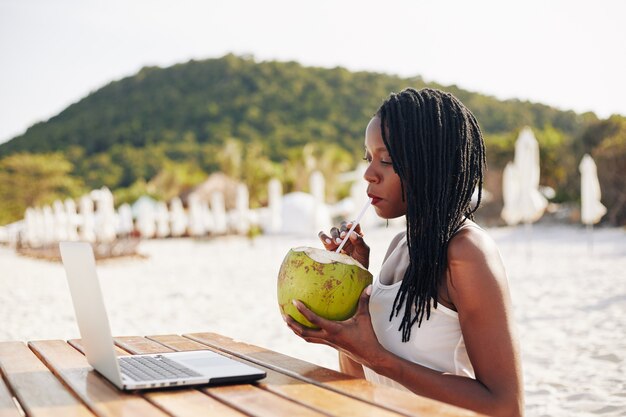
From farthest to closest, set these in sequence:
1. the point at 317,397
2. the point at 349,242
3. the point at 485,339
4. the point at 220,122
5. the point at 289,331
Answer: the point at 220,122 → the point at 289,331 → the point at 349,242 → the point at 485,339 → the point at 317,397

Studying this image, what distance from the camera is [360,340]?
1626mm

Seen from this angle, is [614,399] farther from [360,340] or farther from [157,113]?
[157,113]

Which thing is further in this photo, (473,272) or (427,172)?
(427,172)

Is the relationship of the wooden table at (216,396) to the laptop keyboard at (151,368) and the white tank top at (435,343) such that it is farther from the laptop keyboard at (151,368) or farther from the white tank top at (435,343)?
the white tank top at (435,343)

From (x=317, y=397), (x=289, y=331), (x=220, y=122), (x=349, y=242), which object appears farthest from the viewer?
(x=220, y=122)

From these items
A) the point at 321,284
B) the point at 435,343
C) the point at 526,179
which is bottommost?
the point at 526,179

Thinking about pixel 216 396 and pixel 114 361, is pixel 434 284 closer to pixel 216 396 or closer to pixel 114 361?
pixel 216 396

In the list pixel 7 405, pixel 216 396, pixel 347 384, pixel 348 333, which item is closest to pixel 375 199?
pixel 348 333

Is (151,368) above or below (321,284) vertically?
below

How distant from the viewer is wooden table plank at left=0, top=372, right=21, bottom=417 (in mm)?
1294

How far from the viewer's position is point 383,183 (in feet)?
6.05

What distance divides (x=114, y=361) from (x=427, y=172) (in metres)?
0.90

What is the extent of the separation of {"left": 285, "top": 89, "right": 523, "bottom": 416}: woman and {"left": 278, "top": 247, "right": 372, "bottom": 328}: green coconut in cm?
3

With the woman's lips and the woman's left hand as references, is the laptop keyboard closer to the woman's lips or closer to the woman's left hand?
the woman's left hand
